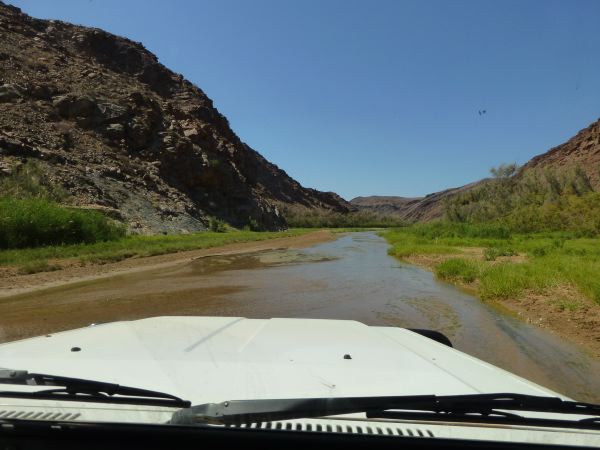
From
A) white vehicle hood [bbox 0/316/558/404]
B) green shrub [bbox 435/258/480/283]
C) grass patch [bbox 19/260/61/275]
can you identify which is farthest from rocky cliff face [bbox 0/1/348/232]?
white vehicle hood [bbox 0/316/558/404]

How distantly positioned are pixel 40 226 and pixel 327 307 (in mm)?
15783

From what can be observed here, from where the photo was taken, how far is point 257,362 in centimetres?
257

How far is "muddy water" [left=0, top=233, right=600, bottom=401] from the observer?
6855 mm

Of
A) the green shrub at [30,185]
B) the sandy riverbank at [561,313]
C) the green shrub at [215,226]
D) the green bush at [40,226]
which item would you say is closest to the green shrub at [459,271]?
the sandy riverbank at [561,313]

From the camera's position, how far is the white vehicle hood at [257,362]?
7.22ft

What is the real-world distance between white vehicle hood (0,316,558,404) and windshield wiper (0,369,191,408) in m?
0.12

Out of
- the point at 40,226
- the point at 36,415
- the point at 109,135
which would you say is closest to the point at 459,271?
the point at 36,415

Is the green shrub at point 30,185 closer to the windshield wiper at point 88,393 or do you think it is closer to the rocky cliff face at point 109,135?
the rocky cliff face at point 109,135

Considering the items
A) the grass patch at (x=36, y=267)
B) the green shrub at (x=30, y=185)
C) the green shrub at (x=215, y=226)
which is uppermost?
the green shrub at (x=30, y=185)

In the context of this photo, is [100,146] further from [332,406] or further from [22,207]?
[332,406]

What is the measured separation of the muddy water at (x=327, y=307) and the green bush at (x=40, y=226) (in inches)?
274

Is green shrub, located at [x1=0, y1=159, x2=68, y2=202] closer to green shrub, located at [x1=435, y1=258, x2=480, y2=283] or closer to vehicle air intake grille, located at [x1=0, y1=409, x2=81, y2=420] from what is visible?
green shrub, located at [x1=435, y1=258, x2=480, y2=283]

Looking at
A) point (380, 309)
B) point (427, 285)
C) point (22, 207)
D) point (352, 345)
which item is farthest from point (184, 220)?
point (352, 345)

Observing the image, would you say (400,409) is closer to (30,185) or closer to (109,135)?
(30,185)
